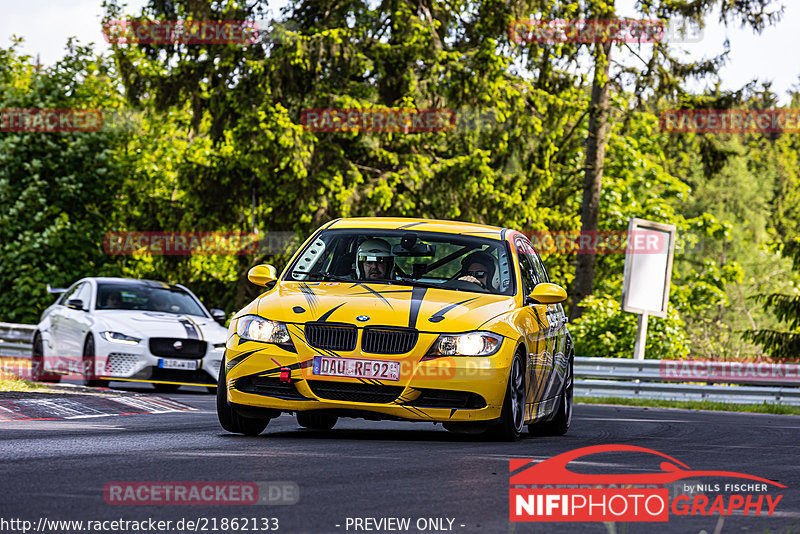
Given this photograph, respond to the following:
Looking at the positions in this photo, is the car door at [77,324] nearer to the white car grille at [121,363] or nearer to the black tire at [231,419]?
the white car grille at [121,363]

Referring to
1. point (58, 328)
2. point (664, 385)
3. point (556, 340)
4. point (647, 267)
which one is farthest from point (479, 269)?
point (647, 267)

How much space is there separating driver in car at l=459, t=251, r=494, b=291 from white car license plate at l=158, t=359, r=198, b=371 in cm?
758

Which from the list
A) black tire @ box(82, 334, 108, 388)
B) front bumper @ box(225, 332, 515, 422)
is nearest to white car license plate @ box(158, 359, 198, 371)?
black tire @ box(82, 334, 108, 388)

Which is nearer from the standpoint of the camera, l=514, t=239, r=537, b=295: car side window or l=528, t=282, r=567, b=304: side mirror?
l=528, t=282, r=567, b=304: side mirror

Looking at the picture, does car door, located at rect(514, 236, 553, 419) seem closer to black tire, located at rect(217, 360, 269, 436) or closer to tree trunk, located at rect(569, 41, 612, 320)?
black tire, located at rect(217, 360, 269, 436)

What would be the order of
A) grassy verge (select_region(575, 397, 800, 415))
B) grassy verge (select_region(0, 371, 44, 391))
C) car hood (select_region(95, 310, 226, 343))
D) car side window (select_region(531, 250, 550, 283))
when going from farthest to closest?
grassy verge (select_region(575, 397, 800, 415))
car hood (select_region(95, 310, 226, 343))
grassy verge (select_region(0, 371, 44, 391))
car side window (select_region(531, 250, 550, 283))

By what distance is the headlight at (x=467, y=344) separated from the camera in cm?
907

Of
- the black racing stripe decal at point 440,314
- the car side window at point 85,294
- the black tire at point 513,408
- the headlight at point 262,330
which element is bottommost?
the car side window at point 85,294

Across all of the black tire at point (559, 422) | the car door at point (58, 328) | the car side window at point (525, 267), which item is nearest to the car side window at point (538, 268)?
the car side window at point (525, 267)

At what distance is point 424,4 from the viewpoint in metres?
34.5

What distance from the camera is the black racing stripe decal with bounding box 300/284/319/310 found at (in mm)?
9312

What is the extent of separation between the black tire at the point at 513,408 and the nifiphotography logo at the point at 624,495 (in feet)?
4.59

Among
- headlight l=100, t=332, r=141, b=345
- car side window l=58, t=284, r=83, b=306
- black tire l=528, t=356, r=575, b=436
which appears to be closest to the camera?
black tire l=528, t=356, r=575, b=436

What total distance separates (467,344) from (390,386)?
0.62 meters
